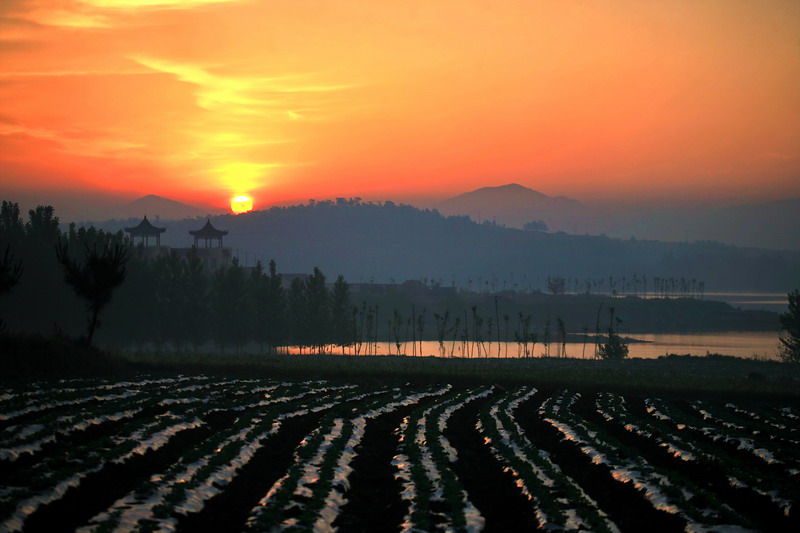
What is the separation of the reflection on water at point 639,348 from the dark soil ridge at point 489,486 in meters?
92.8

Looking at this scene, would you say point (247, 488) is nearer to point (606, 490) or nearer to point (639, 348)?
point (606, 490)

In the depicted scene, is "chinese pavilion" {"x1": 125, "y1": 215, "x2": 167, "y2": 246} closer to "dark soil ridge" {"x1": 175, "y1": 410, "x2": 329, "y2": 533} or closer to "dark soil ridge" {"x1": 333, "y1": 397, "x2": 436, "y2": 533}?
"dark soil ridge" {"x1": 175, "y1": 410, "x2": 329, "y2": 533}

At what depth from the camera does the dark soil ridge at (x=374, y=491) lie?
13.3 metres

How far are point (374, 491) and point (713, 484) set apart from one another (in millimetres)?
7282

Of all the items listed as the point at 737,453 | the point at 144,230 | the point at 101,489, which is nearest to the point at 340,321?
the point at 144,230

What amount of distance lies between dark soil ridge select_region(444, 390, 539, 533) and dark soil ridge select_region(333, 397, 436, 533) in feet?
5.13

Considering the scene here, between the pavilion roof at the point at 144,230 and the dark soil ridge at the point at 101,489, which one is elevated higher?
the pavilion roof at the point at 144,230

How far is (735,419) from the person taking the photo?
28.5 m

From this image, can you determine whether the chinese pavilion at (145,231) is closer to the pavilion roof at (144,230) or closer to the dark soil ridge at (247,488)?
the pavilion roof at (144,230)

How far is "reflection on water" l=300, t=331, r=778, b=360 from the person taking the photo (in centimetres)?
12588

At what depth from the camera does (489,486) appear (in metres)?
16.5

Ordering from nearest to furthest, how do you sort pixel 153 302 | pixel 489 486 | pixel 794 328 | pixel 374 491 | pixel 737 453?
pixel 374 491 < pixel 489 486 < pixel 737 453 < pixel 153 302 < pixel 794 328

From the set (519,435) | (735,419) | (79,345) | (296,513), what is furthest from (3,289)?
(735,419)

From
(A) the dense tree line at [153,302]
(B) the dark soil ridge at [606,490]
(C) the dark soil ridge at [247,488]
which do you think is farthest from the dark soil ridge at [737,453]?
(A) the dense tree line at [153,302]
